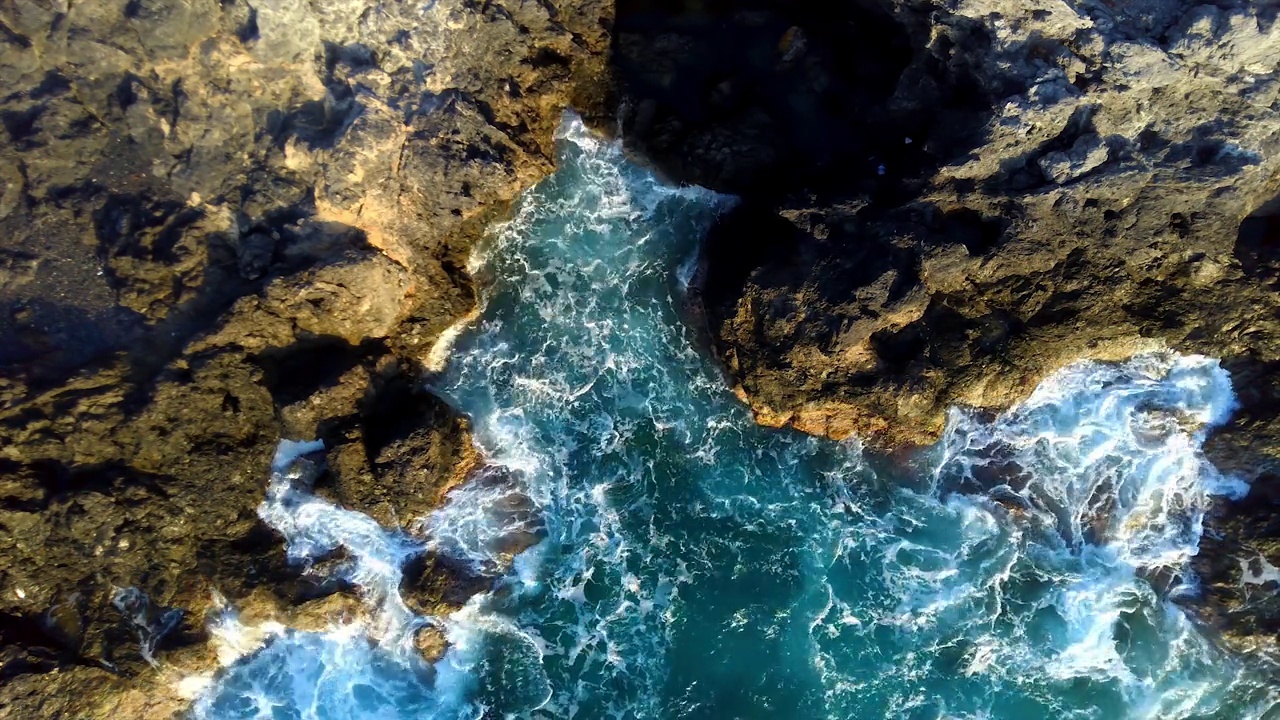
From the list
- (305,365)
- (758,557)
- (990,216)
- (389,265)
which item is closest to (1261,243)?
(990,216)

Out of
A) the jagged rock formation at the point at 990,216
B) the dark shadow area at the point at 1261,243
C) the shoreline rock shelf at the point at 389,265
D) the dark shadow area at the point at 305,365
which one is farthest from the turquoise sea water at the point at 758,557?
the dark shadow area at the point at 1261,243

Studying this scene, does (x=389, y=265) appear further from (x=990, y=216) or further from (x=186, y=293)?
(x=990, y=216)

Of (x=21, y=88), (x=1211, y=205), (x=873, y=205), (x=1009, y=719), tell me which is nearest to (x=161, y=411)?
(x=21, y=88)

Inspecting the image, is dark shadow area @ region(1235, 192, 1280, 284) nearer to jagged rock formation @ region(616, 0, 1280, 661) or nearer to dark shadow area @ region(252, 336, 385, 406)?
jagged rock formation @ region(616, 0, 1280, 661)

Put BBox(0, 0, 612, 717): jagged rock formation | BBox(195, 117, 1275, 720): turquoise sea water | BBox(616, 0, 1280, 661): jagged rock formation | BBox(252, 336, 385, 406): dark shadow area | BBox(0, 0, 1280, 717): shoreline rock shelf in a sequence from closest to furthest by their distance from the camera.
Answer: BBox(616, 0, 1280, 661): jagged rock formation
BBox(0, 0, 1280, 717): shoreline rock shelf
BBox(0, 0, 612, 717): jagged rock formation
BBox(252, 336, 385, 406): dark shadow area
BBox(195, 117, 1275, 720): turquoise sea water

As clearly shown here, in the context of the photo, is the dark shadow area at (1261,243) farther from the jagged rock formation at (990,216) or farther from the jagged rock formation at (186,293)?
the jagged rock formation at (186,293)

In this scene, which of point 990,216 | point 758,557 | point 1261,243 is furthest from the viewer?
point 758,557

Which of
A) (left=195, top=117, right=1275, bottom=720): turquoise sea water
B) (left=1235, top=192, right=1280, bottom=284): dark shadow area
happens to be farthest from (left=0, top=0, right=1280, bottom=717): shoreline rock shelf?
(left=195, top=117, right=1275, bottom=720): turquoise sea water
